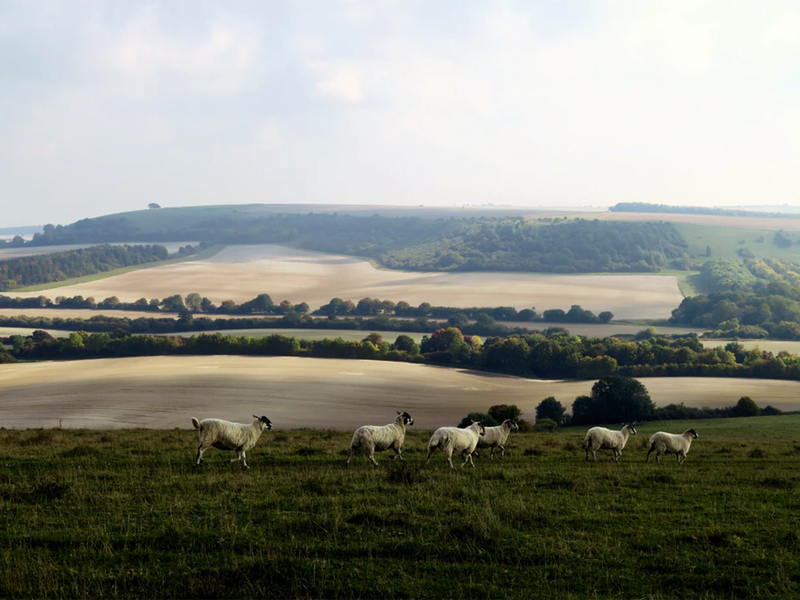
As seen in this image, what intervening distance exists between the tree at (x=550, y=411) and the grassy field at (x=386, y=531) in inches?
1717

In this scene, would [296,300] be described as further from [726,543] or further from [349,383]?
[726,543]

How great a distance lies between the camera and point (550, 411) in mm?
64562

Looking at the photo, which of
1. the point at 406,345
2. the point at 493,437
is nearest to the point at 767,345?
the point at 406,345

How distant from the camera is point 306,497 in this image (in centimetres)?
1474

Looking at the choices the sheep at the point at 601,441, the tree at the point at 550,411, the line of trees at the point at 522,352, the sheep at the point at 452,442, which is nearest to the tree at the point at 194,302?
the line of trees at the point at 522,352

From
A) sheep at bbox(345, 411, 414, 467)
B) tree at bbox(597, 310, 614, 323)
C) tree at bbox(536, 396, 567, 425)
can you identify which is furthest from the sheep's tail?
tree at bbox(597, 310, 614, 323)

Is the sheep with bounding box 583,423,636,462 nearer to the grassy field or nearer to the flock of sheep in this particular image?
the flock of sheep

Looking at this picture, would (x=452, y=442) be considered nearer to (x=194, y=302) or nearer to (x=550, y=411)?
(x=550, y=411)

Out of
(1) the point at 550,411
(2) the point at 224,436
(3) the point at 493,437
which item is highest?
(2) the point at 224,436

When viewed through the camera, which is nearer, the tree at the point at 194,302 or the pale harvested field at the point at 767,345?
the pale harvested field at the point at 767,345

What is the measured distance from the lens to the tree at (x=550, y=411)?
2504 inches

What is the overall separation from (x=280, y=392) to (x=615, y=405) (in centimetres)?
3616

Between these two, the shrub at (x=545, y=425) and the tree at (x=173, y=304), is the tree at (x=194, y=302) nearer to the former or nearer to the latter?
the tree at (x=173, y=304)

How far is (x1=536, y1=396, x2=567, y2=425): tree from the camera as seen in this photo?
209ft
